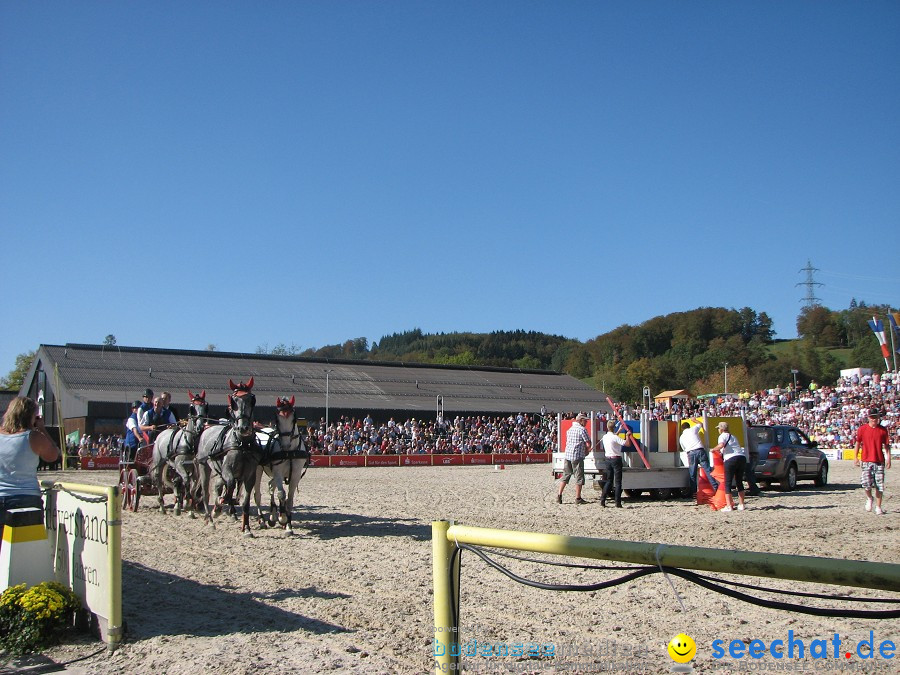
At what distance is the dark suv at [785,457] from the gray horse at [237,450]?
12986 mm

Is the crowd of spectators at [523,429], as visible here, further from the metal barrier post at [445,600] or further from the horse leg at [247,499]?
the metal barrier post at [445,600]

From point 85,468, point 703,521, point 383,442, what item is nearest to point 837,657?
point 703,521

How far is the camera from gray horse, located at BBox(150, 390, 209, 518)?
13672mm

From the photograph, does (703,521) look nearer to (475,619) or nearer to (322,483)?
(475,619)

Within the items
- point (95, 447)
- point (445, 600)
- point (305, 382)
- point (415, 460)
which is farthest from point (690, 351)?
point (445, 600)

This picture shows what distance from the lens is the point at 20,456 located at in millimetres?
6289

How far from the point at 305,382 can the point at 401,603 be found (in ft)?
166

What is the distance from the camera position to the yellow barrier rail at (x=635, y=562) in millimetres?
2455

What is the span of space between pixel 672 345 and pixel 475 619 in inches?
5267

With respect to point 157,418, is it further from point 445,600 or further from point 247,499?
point 445,600

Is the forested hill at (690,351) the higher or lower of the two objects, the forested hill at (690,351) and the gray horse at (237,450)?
the higher

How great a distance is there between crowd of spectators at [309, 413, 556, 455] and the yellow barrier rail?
34556mm

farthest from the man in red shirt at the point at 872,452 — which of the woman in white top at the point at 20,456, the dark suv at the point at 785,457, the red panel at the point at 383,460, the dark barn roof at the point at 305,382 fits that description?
the dark barn roof at the point at 305,382

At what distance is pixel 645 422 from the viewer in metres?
18.1
